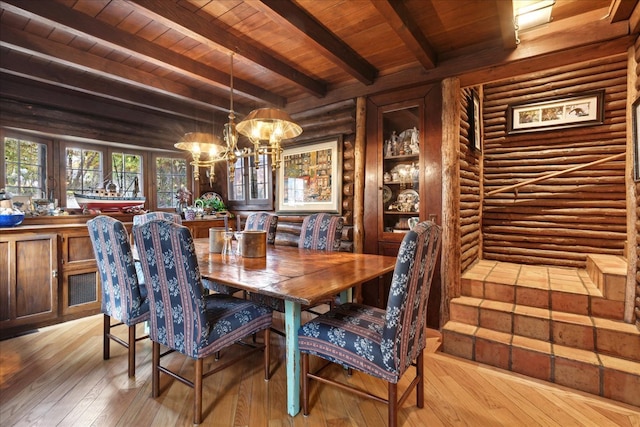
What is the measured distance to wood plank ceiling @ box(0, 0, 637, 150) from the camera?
223 centimetres

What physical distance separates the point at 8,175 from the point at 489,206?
5823 millimetres

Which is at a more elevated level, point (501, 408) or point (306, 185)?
point (306, 185)

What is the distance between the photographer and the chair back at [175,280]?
1.59 m

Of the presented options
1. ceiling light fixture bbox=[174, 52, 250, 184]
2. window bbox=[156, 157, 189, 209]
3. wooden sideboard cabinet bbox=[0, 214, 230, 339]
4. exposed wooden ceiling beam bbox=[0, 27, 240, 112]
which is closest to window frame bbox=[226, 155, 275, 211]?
window bbox=[156, 157, 189, 209]

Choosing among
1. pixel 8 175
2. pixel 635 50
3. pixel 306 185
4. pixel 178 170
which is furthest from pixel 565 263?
pixel 8 175

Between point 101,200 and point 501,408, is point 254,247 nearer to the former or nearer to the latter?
point 501,408

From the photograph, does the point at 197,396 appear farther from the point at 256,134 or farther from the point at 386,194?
the point at 386,194

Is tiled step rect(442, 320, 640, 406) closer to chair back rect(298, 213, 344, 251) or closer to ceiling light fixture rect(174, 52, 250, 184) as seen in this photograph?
chair back rect(298, 213, 344, 251)

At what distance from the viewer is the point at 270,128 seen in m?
2.60

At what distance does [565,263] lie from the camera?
3.60 m

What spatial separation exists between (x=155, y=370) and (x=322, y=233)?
1.79 m

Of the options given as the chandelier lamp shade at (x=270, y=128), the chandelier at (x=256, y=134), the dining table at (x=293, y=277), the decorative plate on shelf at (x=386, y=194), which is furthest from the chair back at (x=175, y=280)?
the decorative plate on shelf at (x=386, y=194)

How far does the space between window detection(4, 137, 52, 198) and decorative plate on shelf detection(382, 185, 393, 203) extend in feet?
13.4

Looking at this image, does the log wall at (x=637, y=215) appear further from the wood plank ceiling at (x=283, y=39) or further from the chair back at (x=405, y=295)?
the chair back at (x=405, y=295)
